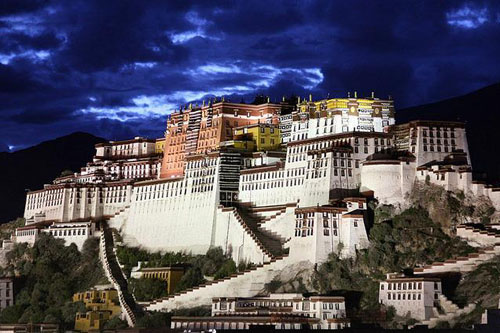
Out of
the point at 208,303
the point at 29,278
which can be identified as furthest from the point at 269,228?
the point at 29,278

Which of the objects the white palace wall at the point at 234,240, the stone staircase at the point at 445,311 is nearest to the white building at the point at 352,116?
the white palace wall at the point at 234,240

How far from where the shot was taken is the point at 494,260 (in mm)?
89250

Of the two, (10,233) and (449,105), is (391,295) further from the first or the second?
(449,105)

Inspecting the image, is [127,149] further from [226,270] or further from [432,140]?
[432,140]

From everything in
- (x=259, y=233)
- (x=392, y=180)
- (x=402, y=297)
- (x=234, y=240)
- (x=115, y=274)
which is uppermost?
(x=392, y=180)

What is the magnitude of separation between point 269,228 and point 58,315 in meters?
20.4

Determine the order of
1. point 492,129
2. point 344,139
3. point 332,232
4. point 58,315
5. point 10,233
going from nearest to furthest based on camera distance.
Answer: point 332,232
point 344,139
point 58,315
point 10,233
point 492,129

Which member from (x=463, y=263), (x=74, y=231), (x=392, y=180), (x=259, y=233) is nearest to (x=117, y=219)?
(x=74, y=231)

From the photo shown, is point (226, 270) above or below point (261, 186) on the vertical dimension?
below

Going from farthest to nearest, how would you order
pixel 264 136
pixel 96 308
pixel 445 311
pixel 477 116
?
pixel 477 116 → pixel 264 136 → pixel 96 308 → pixel 445 311

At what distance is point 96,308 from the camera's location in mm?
109438

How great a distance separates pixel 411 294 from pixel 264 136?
3438 centimetres

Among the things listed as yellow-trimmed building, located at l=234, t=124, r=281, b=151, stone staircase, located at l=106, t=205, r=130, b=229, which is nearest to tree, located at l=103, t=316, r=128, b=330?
stone staircase, located at l=106, t=205, r=130, b=229

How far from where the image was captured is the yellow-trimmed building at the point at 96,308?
106562 millimetres
